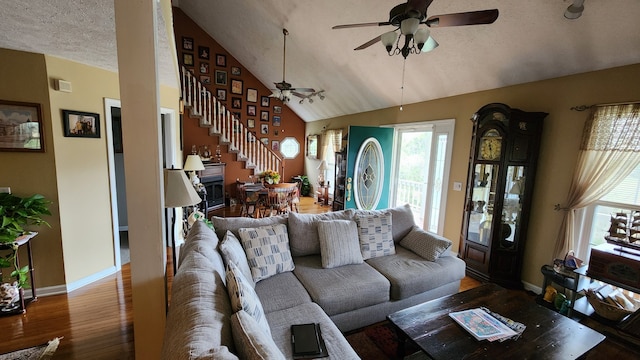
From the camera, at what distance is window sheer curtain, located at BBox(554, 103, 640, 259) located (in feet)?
7.54

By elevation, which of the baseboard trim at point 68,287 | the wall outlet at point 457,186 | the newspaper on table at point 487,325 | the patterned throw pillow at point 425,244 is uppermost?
the wall outlet at point 457,186

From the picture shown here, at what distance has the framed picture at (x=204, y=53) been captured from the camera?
6797 millimetres

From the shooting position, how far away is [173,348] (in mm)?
946

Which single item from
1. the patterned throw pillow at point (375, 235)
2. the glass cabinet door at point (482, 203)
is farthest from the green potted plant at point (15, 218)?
the glass cabinet door at point (482, 203)

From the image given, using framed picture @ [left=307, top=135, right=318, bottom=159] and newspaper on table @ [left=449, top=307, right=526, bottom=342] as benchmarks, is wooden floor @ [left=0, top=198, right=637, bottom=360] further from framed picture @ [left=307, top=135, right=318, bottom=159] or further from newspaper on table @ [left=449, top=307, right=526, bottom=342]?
framed picture @ [left=307, top=135, right=318, bottom=159]

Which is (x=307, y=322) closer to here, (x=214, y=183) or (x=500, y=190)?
(x=500, y=190)

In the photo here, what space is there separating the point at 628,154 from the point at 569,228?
822mm

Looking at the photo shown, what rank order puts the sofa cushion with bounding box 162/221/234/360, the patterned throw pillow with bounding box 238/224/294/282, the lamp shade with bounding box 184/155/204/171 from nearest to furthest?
the sofa cushion with bounding box 162/221/234/360 → the patterned throw pillow with bounding box 238/224/294/282 → the lamp shade with bounding box 184/155/204/171

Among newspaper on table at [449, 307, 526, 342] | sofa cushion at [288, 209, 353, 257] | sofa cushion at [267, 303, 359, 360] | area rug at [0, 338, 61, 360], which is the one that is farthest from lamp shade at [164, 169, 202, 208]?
newspaper on table at [449, 307, 526, 342]

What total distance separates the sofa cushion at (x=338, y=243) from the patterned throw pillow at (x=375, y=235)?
0.10 meters

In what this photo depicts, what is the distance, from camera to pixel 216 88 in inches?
278

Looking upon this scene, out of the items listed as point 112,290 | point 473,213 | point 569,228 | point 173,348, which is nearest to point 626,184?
point 569,228

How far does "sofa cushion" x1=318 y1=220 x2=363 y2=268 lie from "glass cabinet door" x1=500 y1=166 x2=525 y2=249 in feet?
6.14

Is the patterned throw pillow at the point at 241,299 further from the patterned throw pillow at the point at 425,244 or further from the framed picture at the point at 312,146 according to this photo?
the framed picture at the point at 312,146
